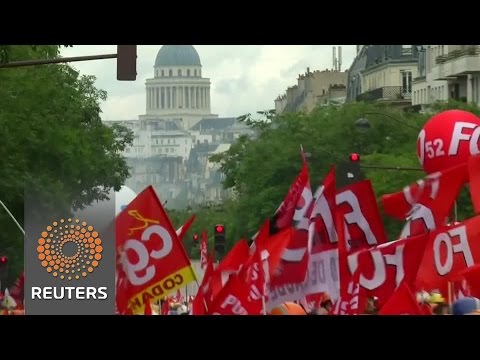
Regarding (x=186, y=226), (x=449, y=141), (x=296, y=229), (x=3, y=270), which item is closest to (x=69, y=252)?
(x=186, y=226)

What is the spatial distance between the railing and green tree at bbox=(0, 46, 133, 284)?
24.5 feet

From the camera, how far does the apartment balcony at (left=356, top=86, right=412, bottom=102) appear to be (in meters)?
38.3

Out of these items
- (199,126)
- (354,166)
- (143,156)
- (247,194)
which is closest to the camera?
(143,156)

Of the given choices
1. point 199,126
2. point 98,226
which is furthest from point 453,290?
point 199,126

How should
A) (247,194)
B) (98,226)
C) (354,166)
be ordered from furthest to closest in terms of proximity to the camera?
(247,194) → (354,166) → (98,226)

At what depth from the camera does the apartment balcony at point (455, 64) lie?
37.8 meters

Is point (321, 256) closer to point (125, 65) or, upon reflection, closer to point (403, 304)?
point (125, 65)

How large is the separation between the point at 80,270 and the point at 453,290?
13.8ft

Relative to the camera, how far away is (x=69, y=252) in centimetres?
1457

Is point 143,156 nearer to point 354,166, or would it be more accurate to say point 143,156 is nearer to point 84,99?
point 354,166

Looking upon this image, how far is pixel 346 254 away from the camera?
16703mm

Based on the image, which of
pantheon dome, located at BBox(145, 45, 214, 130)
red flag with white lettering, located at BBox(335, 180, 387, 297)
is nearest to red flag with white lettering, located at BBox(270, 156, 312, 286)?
red flag with white lettering, located at BBox(335, 180, 387, 297)
